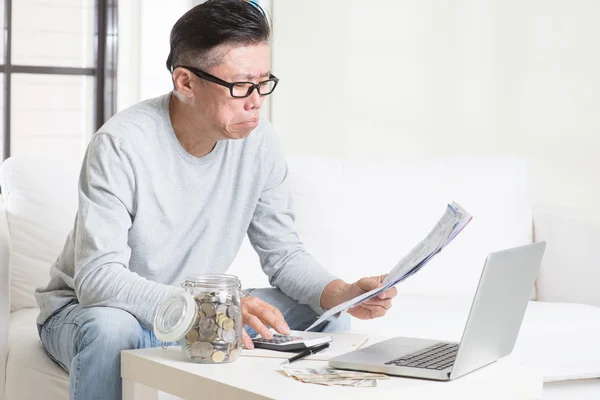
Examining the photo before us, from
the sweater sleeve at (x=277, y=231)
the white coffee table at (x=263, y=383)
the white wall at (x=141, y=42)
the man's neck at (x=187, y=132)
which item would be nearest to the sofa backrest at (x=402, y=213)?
the sweater sleeve at (x=277, y=231)

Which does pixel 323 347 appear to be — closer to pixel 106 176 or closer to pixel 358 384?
pixel 358 384

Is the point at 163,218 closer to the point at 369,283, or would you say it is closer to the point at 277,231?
the point at 277,231

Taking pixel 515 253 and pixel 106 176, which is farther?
pixel 106 176

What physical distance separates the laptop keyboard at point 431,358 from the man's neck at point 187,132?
621 millimetres

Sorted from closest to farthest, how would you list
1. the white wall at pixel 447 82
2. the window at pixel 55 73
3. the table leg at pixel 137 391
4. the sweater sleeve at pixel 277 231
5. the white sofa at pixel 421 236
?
the table leg at pixel 137 391
the sweater sleeve at pixel 277 231
the white sofa at pixel 421 236
the white wall at pixel 447 82
the window at pixel 55 73

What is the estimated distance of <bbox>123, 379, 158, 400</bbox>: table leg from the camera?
1378 mm

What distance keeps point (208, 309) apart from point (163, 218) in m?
0.48

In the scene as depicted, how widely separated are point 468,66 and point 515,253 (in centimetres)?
236

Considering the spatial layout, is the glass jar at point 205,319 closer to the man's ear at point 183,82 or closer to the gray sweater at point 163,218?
the gray sweater at point 163,218

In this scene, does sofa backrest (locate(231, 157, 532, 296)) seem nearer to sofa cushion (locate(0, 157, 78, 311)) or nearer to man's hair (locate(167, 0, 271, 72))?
sofa cushion (locate(0, 157, 78, 311))

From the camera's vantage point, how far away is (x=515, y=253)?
50.8 inches

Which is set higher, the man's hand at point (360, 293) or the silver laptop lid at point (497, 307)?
the silver laptop lid at point (497, 307)

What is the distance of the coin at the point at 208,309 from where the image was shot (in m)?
1.26

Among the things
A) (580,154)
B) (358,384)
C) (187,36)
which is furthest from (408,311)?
(580,154)
